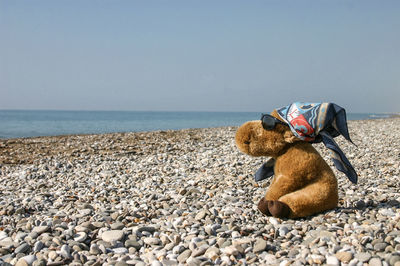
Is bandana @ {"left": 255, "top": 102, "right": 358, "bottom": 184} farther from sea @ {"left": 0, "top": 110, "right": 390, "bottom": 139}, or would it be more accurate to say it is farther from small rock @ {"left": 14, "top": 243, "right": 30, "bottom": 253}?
sea @ {"left": 0, "top": 110, "right": 390, "bottom": 139}

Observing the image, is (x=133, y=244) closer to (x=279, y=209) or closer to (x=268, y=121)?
(x=279, y=209)

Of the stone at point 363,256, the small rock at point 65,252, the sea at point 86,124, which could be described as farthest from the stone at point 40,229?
the sea at point 86,124

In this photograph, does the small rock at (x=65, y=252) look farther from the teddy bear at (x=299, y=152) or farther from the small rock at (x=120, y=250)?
the teddy bear at (x=299, y=152)

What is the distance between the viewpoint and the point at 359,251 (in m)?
3.04

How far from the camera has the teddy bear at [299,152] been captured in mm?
4004

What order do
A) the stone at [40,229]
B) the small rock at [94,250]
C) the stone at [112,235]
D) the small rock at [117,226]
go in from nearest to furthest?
1. the small rock at [94,250]
2. the stone at [112,235]
3. the stone at [40,229]
4. the small rock at [117,226]

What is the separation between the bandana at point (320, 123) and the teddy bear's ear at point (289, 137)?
3.0 inches

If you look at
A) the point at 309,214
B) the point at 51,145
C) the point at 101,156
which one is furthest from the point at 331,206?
the point at 51,145

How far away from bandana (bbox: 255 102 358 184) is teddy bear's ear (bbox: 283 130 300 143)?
0.25 ft

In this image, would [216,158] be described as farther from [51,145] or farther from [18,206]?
[51,145]

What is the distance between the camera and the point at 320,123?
12.9 ft

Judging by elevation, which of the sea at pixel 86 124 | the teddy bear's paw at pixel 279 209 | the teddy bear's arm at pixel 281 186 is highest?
the teddy bear's arm at pixel 281 186

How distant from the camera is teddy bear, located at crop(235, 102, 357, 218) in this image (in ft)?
13.1

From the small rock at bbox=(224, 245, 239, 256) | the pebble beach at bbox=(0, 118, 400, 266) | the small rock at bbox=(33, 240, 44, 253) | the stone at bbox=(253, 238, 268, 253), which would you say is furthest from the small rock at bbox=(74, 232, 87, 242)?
the stone at bbox=(253, 238, 268, 253)
